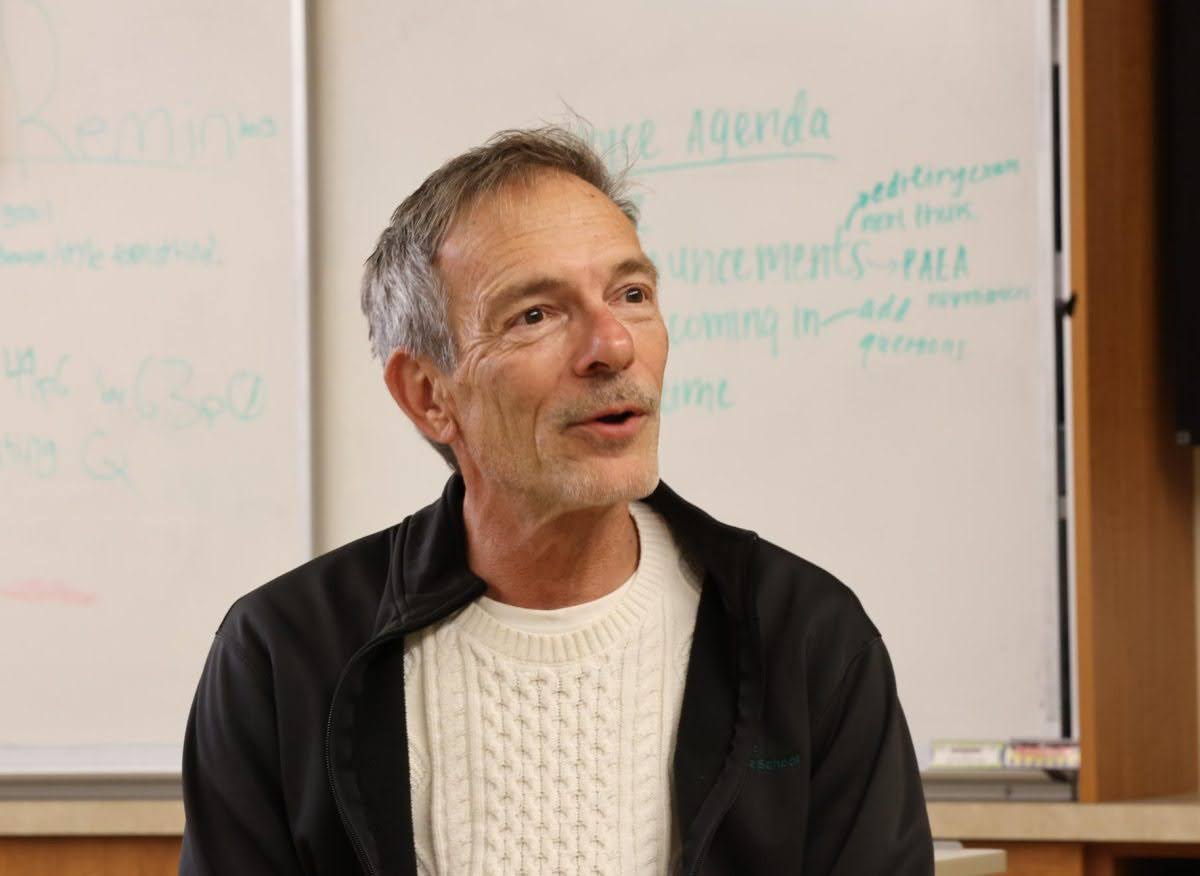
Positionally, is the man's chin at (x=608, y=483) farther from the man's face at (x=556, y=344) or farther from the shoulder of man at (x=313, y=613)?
the shoulder of man at (x=313, y=613)

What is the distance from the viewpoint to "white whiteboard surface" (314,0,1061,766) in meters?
2.35

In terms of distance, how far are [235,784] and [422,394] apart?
41cm

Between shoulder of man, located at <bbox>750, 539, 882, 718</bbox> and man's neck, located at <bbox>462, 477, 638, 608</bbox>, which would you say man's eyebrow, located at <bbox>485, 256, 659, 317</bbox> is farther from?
shoulder of man, located at <bbox>750, 539, 882, 718</bbox>

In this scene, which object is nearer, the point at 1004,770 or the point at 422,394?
the point at 422,394

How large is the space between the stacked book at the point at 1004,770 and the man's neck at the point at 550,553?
0.99m

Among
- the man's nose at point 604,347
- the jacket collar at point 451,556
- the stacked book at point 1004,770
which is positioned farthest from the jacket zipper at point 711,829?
the stacked book at point 1004,770

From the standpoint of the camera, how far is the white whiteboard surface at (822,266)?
2.35m

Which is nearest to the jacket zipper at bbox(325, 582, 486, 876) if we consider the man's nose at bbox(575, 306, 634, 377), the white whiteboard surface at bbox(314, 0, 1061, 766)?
the man's nose at bbox(575, 306, 634, 377)

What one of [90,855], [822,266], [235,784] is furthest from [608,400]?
[90,855]

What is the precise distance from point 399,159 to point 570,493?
126cm

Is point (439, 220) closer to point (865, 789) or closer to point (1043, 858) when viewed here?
point (865, 789)

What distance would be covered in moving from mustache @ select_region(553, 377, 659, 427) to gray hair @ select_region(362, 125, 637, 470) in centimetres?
15

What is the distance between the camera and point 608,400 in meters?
1.39

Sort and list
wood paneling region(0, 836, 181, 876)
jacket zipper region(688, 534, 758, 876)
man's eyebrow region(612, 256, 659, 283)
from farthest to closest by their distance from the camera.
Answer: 1. wood paneling region(0, 836, 181, 876)
2. man's eyebrow region(612, 256, 659, 283)
3. jacket zipper region(688, 534, 758, 876)
